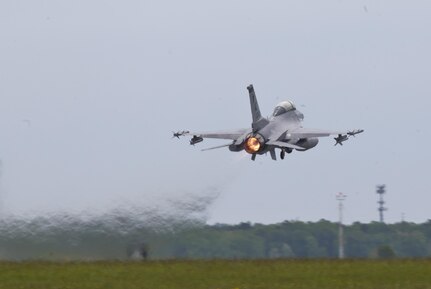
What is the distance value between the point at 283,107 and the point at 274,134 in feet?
10.8

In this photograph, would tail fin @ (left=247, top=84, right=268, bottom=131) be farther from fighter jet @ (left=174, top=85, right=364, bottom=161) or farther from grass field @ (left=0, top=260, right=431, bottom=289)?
grass field @ (left=0, top=260, right=431, bottom=289)

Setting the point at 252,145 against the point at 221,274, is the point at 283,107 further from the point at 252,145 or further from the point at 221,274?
the point at 221,274

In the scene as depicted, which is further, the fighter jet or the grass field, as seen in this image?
the fighter jet

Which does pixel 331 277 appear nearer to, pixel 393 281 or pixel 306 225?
pixel 393 281

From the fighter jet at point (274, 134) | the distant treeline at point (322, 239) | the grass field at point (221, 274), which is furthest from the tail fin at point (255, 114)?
the distant treeline at point (322, 239)

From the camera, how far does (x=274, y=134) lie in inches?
2137

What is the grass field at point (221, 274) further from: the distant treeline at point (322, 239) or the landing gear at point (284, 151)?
the distant treeline at point (322, 239)

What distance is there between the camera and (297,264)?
148 feet

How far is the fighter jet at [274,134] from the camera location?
53.7 m

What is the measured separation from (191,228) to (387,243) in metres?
25.4

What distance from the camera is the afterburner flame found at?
5350 cm

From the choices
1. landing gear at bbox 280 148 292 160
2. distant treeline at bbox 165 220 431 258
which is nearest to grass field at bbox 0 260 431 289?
landing gear at bbox 280 148 292 160

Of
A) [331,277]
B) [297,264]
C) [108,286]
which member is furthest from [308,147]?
[108,286]

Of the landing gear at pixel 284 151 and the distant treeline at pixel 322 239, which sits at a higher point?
the distant treeline at pixel 322 239
